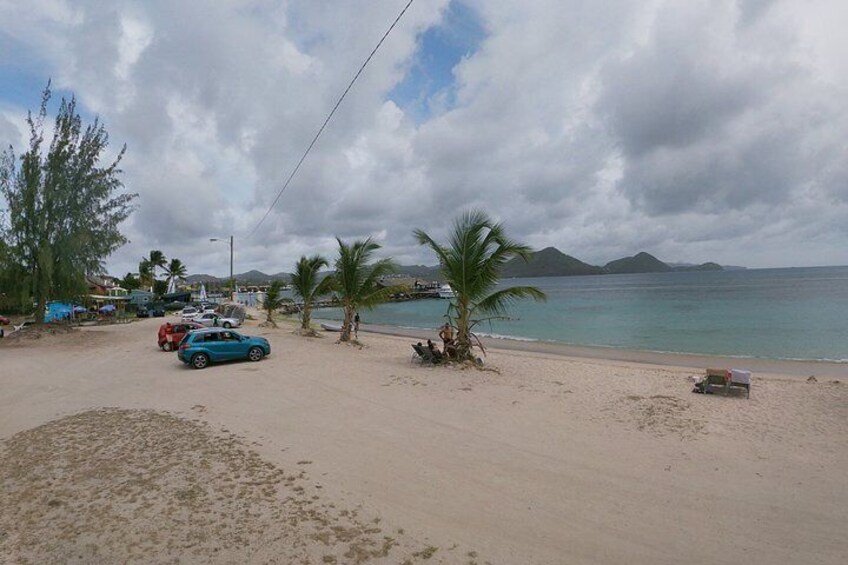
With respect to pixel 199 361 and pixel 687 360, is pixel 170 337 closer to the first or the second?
pixel 199 361

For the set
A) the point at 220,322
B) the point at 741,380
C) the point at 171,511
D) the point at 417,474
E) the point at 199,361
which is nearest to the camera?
the point at 171,511

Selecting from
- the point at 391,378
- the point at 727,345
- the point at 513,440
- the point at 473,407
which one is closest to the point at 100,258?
the point at 391,378

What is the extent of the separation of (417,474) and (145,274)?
10010 centimetres

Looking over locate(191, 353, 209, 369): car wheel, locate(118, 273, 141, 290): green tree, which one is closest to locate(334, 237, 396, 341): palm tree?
locate(191, 353, 209, 369): car wheel

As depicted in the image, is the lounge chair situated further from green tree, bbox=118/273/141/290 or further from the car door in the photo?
green tree, bbox=118/273/141/290

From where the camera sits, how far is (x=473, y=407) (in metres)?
9.82

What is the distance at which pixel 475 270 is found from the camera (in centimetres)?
1523

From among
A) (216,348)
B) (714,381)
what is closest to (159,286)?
(216,348)

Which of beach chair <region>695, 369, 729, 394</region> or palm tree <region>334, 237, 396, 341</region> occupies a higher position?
palm tree <region>334, 237, 396, 341</region>

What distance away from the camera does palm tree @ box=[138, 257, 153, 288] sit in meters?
88.7

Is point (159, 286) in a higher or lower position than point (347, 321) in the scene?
higher

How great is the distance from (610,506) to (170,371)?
1310 centimetres

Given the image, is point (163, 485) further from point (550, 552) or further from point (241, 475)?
point (550, 552)

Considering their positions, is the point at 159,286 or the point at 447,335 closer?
the point at 447,335
